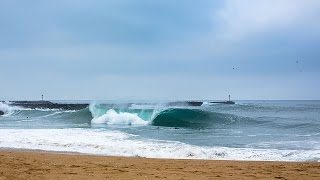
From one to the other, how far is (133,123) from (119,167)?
22.5 m

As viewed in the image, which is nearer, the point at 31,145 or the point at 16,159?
the point at 16,159

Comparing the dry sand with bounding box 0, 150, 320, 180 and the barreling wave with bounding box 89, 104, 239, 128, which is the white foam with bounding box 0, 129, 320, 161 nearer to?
the dry sand with bounding box 0, 150, 320, 180

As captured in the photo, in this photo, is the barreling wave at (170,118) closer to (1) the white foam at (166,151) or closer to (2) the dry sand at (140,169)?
(1) the white foam at (166,151)

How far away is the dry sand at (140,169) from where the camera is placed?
24.4ft

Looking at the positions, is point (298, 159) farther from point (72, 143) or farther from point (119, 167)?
point (72, 143)

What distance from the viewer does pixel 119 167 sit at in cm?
846

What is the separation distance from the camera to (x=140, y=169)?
27.0 ft

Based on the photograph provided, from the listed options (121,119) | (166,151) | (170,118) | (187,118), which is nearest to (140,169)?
(166,151)

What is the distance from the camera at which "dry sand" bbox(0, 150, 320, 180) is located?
7.44 m

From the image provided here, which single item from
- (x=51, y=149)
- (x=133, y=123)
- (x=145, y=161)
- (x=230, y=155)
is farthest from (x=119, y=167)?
Result: (x=133, y=123)

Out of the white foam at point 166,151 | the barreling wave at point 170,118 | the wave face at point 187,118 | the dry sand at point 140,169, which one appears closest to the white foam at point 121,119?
the barreling wave at point 170,118

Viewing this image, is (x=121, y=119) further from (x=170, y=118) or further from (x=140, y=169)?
(x=140, y=169)

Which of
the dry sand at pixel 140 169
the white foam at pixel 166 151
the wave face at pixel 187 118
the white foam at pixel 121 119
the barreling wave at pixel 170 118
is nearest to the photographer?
the dry sand at pixel 140 169

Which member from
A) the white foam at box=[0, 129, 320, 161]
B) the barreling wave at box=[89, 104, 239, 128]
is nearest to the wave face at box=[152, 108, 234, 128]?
the barreling wave at box=[89, 104, 239, 128]
